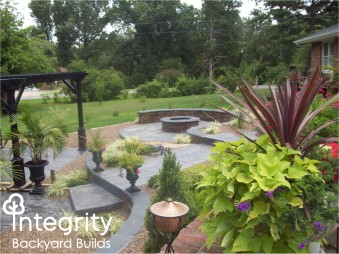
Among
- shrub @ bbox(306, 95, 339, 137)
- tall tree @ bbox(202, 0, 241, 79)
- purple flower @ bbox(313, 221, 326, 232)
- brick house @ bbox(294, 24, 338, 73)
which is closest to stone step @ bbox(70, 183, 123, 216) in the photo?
shrub @ bbox(306, 95, 339, 137)

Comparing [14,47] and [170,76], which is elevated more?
[14,47]

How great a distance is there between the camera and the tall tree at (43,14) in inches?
1280

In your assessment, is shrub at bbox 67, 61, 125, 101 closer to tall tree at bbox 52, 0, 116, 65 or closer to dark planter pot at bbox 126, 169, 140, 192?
tall tree at bbox 52, 0, 116, 65

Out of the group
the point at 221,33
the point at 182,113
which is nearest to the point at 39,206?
the point at 182,113

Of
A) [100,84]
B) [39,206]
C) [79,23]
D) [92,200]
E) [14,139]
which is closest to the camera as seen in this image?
[92,200]

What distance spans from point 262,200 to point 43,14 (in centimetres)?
3589

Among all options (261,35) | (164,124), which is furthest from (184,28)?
(164,124)

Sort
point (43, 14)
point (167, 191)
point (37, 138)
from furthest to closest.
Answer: point (43, 14) → point (37, 138) → point (167, 191)

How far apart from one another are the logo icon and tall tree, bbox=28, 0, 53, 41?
100 ft

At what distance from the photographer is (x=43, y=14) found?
33.2 metres

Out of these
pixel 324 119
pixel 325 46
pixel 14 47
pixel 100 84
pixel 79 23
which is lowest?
pixel 324 119

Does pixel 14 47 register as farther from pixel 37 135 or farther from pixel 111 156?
pixel 37 135

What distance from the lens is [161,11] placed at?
34.3 m

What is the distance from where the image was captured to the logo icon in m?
5.13
